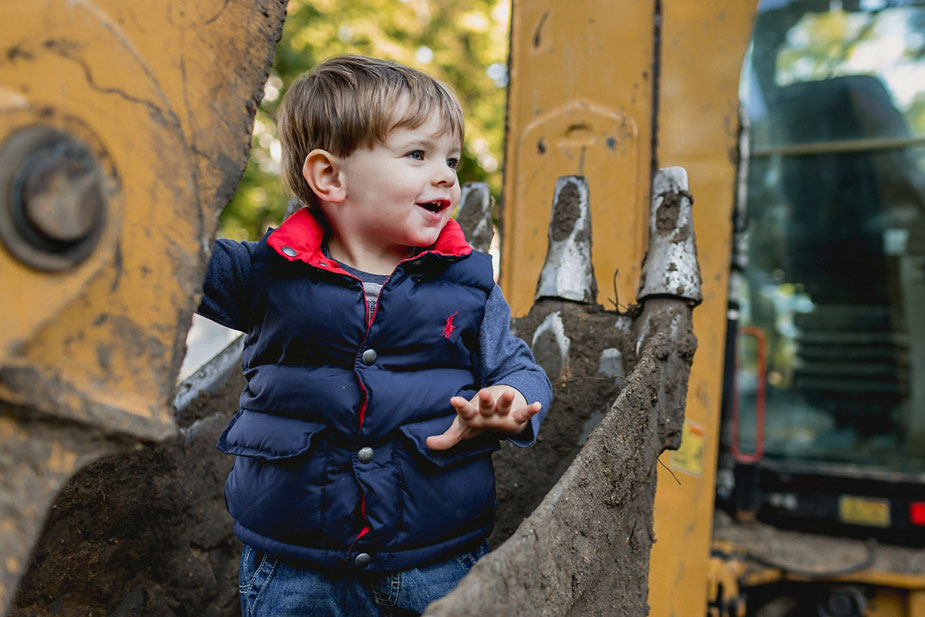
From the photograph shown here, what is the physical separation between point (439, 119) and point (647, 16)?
1.08m

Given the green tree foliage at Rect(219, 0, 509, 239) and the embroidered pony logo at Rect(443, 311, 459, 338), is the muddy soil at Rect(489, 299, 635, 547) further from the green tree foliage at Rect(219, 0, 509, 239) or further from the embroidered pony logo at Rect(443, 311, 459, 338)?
the green tree foliage at Rect(219, 0, 509, 239)

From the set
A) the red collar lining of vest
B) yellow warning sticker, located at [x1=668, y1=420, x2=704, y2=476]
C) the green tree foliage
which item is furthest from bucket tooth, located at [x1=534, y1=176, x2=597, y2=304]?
the green tree foliage

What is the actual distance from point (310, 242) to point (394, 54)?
7.49 m

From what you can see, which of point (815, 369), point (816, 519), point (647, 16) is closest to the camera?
point (647, 16)

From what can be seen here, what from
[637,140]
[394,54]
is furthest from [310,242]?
[394,54]

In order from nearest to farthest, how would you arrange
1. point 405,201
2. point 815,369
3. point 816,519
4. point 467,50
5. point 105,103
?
point 105,103
point 405,201
point 816,519
point 815,369
point 467,50

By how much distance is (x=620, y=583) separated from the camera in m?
1.44

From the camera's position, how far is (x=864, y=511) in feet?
9.36

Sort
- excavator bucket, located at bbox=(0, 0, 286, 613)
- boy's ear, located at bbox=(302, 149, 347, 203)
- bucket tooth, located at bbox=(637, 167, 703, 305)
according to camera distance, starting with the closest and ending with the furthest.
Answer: excavator bucket, located at bbox=(0, 0, 286, 613) → boy's ear, located at bbox=(302, 149, 347, 203) → bucket tooth, located at bbox=(637, 167, 703, 305)

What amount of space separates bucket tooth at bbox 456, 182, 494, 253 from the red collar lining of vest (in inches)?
27.4

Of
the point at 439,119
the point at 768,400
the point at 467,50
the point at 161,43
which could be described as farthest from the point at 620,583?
the point at 467,50

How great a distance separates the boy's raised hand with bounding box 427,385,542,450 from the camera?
4.01 ft

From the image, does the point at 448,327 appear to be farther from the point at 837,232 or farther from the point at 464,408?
the point at 837,232

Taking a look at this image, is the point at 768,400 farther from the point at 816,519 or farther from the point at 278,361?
the point at 278,361
